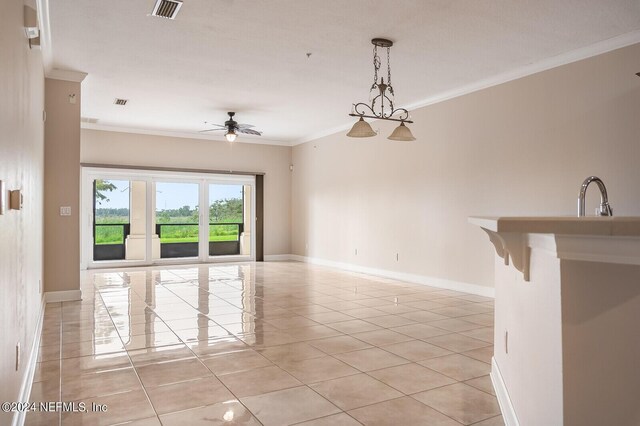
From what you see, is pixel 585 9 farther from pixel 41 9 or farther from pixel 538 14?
pixel 41 9

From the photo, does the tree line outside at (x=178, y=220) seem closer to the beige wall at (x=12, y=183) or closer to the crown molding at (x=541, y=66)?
the crown molding at (x=541, y=66)

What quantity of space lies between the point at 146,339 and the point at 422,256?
4.48 metres

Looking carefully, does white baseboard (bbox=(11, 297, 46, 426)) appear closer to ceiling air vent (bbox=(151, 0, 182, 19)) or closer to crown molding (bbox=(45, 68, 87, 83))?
ceiling air vent (bbox=(151, 0, 182, 19))

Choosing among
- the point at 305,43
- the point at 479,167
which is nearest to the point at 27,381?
the point at 305,43

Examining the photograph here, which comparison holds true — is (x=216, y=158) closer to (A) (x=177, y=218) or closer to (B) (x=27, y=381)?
(A) (x=177, y=218)

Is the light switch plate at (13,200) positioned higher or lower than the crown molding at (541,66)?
lower

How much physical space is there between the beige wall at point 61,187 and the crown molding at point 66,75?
51mm

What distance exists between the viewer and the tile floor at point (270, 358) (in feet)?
8.41

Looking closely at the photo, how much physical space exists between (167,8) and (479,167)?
14.0 ft

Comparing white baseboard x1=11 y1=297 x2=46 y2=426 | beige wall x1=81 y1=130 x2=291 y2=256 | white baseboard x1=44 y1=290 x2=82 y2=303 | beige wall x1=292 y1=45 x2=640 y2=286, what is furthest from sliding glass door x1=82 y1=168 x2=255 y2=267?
white baseboard x1=11 y1=297 x2=46 y2=426

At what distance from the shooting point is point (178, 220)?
10.3 m

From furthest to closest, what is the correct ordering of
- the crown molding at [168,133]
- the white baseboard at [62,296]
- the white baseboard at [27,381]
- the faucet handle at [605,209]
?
the crown molding at [168,133], the white baseboard at [62,296], the faucet handle at [605,209], the white baseboard at [27,381]

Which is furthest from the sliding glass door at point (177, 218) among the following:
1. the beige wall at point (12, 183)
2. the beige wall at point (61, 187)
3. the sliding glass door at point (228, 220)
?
the beige wall at point (12, 183)

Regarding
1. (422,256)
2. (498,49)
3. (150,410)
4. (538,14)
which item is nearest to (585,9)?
(538,14)
